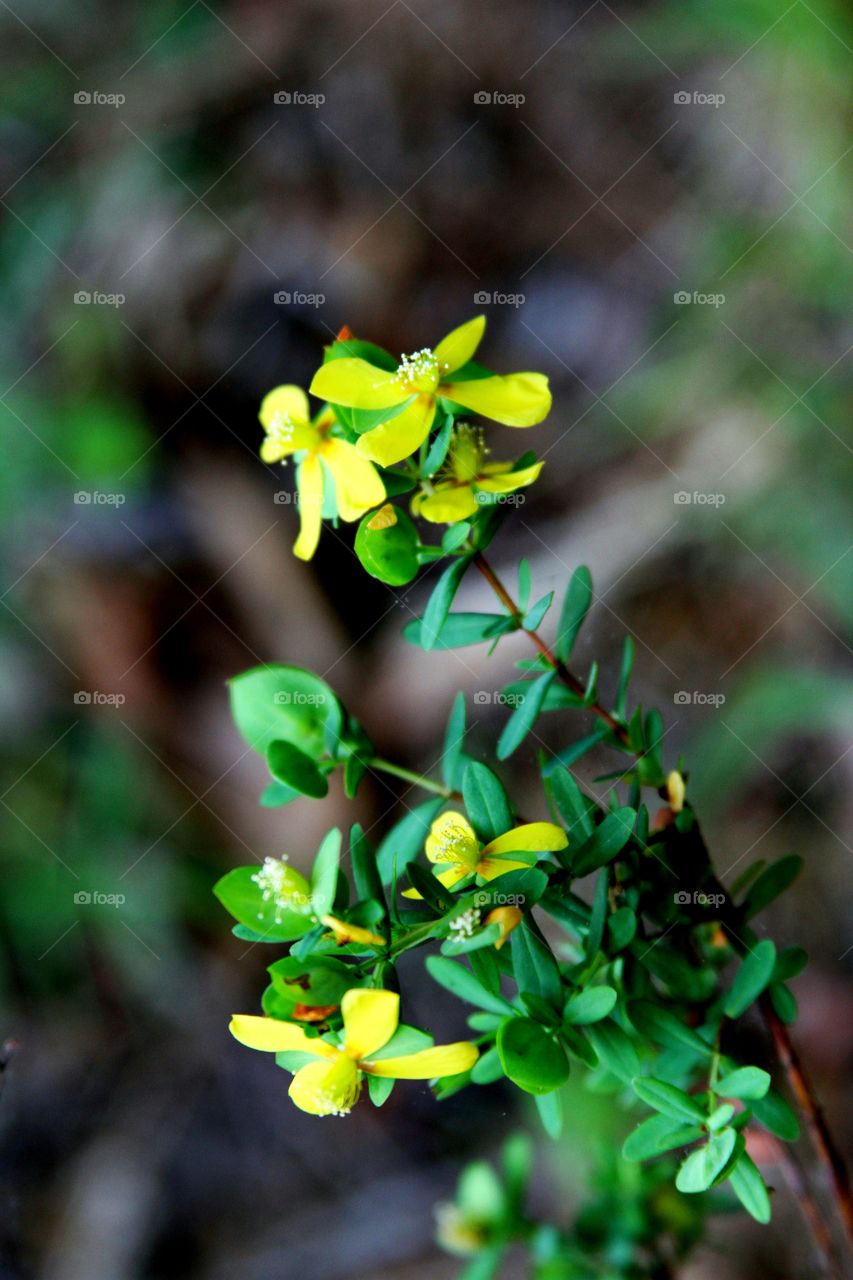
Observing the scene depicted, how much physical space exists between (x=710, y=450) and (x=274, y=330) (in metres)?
0.88

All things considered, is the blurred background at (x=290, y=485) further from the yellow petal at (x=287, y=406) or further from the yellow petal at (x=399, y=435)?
the yellow petal at (x=399, y=435)

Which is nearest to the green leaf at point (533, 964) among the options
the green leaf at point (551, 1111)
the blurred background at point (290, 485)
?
the green leaf at point (551, 1111)

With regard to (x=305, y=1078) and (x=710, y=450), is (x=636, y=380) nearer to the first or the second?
(x=710, y=450)

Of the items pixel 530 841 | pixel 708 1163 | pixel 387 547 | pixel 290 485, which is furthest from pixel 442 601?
pixel 290 485

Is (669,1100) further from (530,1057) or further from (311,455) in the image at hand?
(311,455)

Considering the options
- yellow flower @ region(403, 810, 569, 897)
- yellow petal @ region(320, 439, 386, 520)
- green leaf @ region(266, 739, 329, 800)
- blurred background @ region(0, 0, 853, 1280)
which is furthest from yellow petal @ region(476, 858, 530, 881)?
blurred background @ region(0, 0, 853, 1280)

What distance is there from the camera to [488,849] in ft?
2.01

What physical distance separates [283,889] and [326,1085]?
0.11m

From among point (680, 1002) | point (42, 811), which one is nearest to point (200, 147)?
point (42, 811)

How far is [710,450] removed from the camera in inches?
70.9

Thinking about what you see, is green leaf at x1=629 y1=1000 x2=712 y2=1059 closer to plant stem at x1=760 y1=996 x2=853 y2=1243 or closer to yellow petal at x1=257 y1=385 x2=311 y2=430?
plant stem at x1=760 y1=996 x2=853 y2=1243

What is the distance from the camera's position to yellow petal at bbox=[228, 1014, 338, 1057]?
57 centimetres

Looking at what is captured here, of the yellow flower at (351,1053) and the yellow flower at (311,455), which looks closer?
the yellow flower at (351,1053)

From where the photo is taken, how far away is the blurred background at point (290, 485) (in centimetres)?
172
